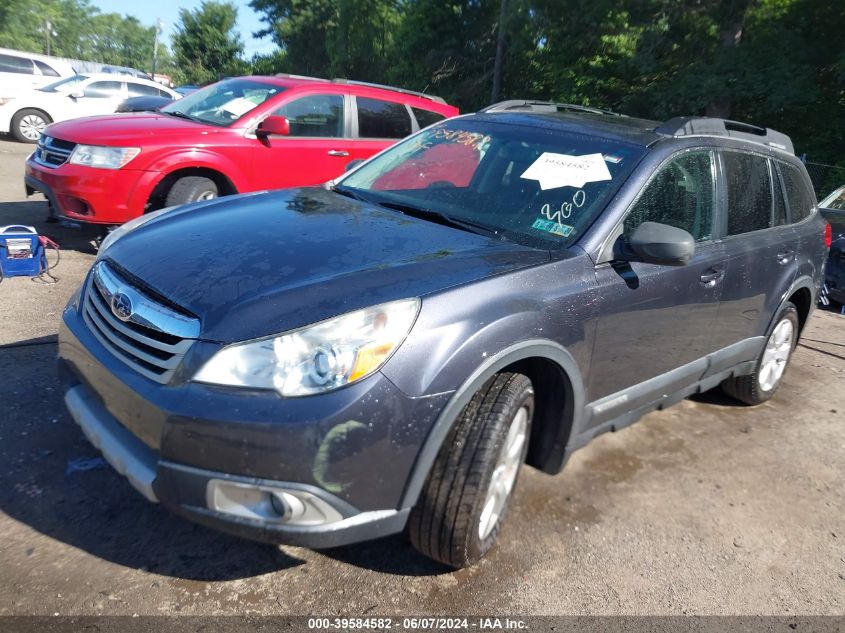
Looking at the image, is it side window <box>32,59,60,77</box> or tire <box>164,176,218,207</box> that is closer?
tire <box>164,176,218,207</box>

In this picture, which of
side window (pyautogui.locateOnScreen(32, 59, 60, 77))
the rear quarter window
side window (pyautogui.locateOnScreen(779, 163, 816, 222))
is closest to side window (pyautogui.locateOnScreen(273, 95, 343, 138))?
the rear quarter window

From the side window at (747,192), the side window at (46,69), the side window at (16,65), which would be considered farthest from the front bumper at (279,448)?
the side window at (46,69)

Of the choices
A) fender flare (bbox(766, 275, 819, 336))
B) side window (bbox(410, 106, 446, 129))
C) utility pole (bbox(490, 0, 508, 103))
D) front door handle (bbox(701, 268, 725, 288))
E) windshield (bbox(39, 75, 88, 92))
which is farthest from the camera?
utility pole (bbox(490, 0, 508, 103))

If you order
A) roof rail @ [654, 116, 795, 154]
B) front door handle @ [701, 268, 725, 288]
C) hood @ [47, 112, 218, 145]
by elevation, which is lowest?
front door handle @ [701, 268, 725, 288]

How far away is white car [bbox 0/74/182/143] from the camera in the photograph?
14.8m

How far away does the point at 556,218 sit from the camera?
3.26 m

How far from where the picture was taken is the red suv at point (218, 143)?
6.09 m

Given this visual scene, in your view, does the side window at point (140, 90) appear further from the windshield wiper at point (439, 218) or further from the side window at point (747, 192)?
the side window at point (747, 192)

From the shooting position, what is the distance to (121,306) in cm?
262

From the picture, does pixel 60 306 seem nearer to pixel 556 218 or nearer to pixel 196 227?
pixel 196 227

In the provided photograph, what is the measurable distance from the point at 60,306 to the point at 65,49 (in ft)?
280

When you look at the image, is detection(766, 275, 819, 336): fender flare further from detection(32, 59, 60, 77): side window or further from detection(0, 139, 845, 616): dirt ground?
detection(32, 59, 60, 77): side window

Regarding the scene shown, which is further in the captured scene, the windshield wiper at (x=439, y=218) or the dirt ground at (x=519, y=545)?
the windshield wiper at (x=439, y=218)

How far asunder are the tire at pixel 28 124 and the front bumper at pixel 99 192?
33.2 ft
